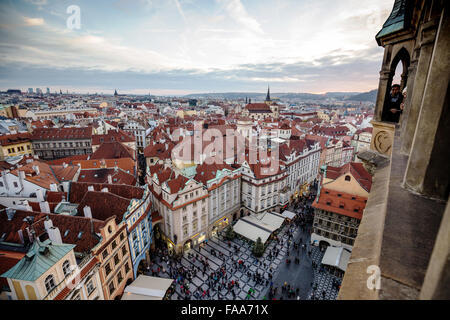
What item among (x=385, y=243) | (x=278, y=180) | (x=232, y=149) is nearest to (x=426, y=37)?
(x=385, y=243)

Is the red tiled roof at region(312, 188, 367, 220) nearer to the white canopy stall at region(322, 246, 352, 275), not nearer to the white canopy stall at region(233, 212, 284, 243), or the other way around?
the white canopy stall at region(322, 246, 352, 275)

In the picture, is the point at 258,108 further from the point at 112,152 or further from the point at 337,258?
the point at 337,258

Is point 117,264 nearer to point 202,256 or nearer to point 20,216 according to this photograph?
point 20,216

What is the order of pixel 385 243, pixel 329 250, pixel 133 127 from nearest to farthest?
1. pixel 385 243
2. pixel 329 250
3. pixel 133 127

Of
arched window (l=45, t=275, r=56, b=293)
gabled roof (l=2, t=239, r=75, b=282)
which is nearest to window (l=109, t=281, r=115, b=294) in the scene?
arched window (l=45, t=275, r=56, b=293)

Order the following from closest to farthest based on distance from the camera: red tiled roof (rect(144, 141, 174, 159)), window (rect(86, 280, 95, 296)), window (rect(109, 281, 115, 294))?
window (rect(86, 280, 95, 296)) < window (rect(109, 281, 115, 294)) < red tiled roof (rect(144, 141, 174, 159))
